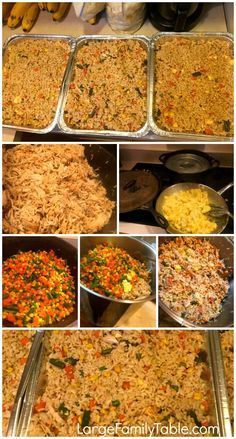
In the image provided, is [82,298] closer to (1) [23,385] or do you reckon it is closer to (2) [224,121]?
(1) [23,385]

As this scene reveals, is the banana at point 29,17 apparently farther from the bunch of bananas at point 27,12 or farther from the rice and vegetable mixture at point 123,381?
the rice and vegetable mixture at point 123,381

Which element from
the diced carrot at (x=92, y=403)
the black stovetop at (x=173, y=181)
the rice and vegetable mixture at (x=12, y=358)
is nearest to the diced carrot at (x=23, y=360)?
the rice and vegetable mixture at (x=12, y=358)

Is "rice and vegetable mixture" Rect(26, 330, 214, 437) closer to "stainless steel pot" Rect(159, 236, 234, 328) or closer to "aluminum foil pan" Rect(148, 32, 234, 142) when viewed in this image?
"stainless steel pot" Rect(159, 236, 234, 328)

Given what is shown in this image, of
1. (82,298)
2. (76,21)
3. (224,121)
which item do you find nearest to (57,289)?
(82,298)

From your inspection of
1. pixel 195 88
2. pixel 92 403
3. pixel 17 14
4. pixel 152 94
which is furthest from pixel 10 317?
pixel 17 14

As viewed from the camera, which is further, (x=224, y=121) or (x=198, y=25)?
(x=198, y=25)

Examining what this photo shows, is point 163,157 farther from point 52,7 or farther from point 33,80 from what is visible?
point 52,7
